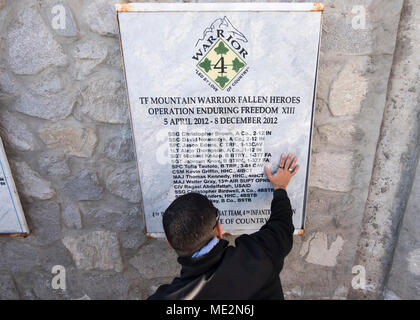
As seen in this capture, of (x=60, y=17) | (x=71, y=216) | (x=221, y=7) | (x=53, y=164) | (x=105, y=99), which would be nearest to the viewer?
(x=221, y=7)

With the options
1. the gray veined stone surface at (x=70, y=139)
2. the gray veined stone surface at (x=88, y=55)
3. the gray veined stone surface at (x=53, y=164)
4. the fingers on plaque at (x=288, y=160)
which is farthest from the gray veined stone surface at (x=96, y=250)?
the fingers on plaque at (x=288, y=160)

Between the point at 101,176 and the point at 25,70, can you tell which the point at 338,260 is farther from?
the point at 25,70

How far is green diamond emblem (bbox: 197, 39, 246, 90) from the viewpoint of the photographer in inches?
53.8

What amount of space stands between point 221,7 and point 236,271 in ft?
3.89

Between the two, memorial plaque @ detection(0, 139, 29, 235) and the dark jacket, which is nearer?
the dark jacket

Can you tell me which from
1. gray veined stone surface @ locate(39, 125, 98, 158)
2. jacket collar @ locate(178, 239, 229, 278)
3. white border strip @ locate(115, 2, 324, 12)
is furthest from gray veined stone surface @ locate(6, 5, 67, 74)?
jacket collar @ locate(178, 239, 229, 278)

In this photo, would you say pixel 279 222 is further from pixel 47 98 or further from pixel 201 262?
pixel 47 98

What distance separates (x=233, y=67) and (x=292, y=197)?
0.81 m

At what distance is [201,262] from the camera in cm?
118

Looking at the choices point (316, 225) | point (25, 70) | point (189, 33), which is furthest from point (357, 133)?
point (25, 70)

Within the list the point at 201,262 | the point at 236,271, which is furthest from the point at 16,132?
the point at 236,271

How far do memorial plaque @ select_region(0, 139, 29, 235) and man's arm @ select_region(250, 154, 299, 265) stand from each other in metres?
1.43

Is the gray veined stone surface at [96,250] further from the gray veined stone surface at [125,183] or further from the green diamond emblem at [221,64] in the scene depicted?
the green diamond emblem at [221,64]

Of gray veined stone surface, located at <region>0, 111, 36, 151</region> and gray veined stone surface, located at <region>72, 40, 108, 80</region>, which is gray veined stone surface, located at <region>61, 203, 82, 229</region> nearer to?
gray veined stone surface, located at <region>0, 111, 36, 151</region>
